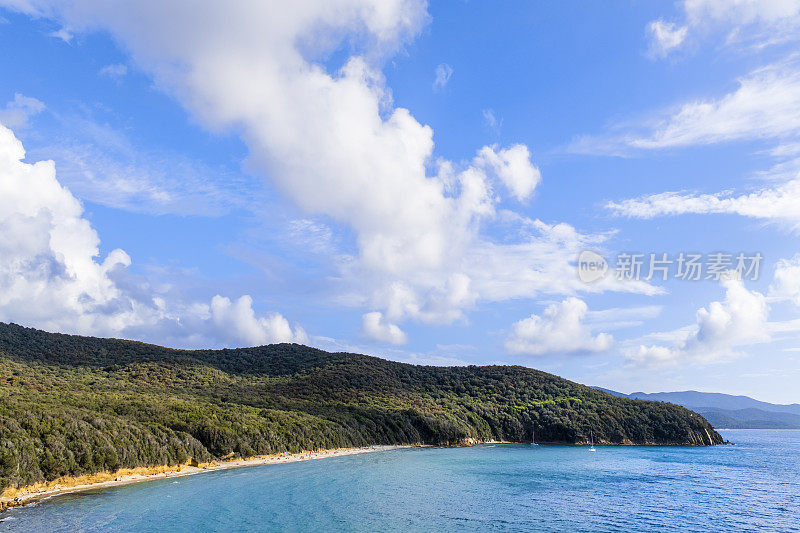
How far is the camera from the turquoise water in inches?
1268

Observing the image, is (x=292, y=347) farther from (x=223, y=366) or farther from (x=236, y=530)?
(x=236, y=530)

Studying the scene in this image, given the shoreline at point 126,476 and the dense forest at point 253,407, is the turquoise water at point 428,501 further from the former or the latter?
the dense forest at point 253,407

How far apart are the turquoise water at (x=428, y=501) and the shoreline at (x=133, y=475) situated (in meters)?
1.58

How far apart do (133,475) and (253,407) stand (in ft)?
96.0

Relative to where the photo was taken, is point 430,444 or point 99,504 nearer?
point 99,504

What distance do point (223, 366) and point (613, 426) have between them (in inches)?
3554

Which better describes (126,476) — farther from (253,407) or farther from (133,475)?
(253,407)

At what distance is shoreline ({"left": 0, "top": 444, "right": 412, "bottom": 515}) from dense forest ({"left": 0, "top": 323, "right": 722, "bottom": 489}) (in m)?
0.69

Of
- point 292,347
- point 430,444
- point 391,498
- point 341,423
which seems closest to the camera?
point 391,498

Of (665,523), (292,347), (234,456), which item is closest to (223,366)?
(292,347)

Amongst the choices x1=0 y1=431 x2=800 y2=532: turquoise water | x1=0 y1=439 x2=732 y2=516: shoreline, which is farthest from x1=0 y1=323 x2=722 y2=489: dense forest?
x1=0 y1=431 x2=800 y2=532: turquoise water

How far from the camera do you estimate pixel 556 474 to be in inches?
2427

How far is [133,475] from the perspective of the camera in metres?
45.1

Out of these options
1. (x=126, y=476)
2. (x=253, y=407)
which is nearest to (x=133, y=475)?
(x=126, y=476)
